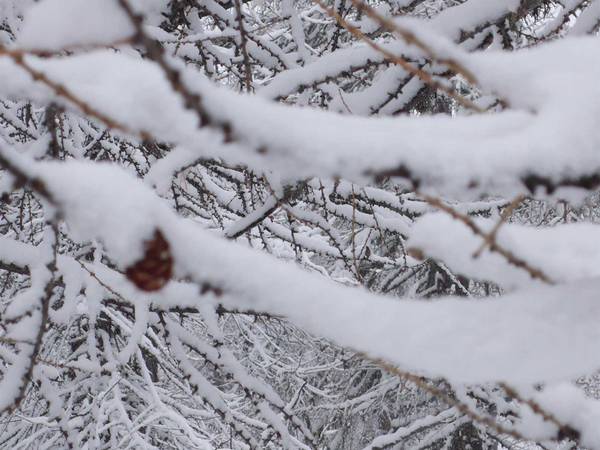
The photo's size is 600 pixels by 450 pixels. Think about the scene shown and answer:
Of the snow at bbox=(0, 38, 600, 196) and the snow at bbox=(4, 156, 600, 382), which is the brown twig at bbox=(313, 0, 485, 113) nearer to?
the snow at bbox=(0, 38, 600, 196)

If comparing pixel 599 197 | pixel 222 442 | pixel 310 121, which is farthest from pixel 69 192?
pixel 599 197

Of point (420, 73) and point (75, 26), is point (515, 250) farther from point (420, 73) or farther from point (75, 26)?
point (75, 26)

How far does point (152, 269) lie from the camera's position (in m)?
0.66

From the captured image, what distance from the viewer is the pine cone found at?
2.15ft

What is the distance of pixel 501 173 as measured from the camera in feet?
2.22

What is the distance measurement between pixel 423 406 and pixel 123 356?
6.06 m

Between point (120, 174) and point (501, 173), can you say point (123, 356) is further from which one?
point (501, 173)

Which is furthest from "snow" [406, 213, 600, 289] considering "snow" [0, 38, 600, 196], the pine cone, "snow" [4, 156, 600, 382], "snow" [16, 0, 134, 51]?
"snow" [16, 0, 134, 51]

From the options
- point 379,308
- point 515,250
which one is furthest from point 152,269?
point 515,250

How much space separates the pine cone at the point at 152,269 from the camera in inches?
25.9

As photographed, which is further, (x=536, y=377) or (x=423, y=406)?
(x=423, y=406)

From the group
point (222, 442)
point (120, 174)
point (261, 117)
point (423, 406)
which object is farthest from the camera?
point (423, 406)

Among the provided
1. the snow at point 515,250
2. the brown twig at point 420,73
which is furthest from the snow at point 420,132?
the snow at point 515,250

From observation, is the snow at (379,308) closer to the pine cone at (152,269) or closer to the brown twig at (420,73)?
the pine cone at (152,269)
